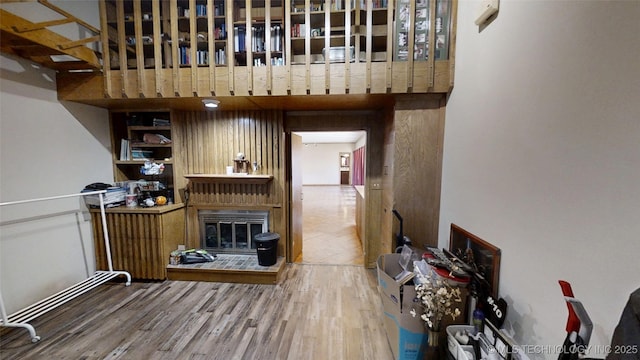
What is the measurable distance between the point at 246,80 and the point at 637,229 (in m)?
2.87

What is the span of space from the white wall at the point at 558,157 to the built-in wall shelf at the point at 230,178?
2.48m

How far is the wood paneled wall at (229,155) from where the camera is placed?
10.8 ft

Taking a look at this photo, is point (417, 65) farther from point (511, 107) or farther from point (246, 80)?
point (246, 80)

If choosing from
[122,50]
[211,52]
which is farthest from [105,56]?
[211,52]

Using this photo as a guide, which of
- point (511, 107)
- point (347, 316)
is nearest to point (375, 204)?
point (347, 316)

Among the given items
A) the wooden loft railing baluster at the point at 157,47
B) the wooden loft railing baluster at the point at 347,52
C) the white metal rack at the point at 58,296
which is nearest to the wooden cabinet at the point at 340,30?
the wooden loft railing baluster at the point at 347,52

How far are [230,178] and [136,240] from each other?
1.40 meters

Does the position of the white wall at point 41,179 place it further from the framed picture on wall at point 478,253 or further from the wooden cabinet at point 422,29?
the framed picture on wall at point 478,253

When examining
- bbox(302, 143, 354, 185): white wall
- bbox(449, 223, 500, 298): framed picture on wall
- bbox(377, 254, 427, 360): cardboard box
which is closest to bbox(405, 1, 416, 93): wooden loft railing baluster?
bbox(449, 223, 500, 298): framed picture on wall

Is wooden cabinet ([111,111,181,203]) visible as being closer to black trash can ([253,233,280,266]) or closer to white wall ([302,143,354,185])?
black trash can ([253,233,280,266])

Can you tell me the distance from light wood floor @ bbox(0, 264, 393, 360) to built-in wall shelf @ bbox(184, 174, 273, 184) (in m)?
1.38

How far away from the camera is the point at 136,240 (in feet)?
9.58

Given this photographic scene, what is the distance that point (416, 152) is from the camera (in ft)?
8.21

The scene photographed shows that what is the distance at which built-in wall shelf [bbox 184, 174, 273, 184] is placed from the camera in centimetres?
312
